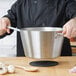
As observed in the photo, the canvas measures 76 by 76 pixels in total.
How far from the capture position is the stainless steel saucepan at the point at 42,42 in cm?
94

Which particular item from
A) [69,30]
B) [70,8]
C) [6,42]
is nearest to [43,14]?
[70,8]

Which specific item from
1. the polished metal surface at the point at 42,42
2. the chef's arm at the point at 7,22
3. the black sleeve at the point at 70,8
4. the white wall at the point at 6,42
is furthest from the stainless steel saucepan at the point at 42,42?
the white wall at the point at 6,42

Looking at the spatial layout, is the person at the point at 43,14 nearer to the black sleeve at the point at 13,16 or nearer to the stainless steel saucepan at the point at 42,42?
the black sleeve at the point at 13,16

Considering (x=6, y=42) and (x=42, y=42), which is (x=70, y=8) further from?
(x=6, y=42)

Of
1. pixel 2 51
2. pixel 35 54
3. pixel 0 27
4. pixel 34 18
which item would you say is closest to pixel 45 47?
pixel 35 54

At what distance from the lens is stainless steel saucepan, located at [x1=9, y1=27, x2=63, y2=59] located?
937mm

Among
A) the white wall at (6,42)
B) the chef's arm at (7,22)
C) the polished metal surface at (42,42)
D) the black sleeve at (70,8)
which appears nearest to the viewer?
the polished metal surface at (42,42)

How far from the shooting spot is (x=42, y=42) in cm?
95

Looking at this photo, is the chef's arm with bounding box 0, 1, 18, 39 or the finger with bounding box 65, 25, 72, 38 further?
the chef's arm with bounding box 0, 1, 18, 39

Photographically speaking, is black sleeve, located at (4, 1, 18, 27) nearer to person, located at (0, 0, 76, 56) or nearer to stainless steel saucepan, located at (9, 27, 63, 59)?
person, located at (0, 0, 76, 56)

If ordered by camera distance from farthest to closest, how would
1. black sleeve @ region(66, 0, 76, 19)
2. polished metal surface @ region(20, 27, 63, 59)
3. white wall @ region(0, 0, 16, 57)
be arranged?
white wall @ region(0, 0, 16, 57)
black sleeve @ region(66, 0, 76, 19)
polished metal surface @ region(20, 27, 63, 59)

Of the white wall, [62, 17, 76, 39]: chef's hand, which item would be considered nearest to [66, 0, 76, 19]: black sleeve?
[62, 17, 76, 39]: chef's hand

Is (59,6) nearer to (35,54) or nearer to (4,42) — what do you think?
(35,54)

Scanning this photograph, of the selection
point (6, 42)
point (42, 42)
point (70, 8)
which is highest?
point (70, 8)
